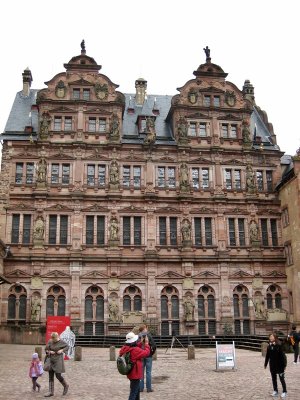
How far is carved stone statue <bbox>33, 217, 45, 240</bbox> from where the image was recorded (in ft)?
117

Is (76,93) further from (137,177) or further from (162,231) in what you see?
(162,231)

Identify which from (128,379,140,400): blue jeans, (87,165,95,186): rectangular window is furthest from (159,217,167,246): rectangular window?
(128,379,140,400): blue jeans

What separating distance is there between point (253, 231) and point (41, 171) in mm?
17699

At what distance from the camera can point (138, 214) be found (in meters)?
37.2

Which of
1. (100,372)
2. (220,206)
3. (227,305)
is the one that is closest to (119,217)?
(220,206)

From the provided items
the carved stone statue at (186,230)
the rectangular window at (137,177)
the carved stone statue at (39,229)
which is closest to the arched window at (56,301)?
the carved stone statue at (39,229)

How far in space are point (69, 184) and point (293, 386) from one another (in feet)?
85.2

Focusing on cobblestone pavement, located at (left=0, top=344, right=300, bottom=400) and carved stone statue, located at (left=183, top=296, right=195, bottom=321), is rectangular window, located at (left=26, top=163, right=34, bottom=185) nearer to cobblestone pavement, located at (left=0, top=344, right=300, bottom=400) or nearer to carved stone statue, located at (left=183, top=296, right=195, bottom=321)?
carved stone statue, located at (left=183, top=296, right=195, bottom=321)

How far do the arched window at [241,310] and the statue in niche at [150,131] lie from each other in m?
13.8

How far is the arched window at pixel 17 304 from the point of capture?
34.4 m

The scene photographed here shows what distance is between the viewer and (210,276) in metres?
36.6

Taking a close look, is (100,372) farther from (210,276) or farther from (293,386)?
(210,276)

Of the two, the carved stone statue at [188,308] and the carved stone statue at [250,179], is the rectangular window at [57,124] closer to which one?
the carved stone statue at [250,179]

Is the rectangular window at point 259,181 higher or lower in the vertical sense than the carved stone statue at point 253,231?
higher
